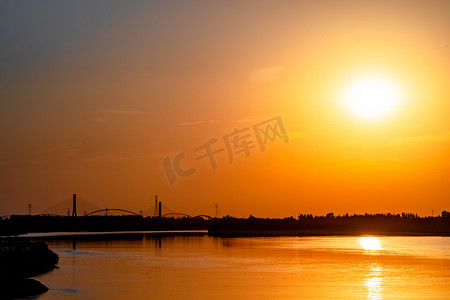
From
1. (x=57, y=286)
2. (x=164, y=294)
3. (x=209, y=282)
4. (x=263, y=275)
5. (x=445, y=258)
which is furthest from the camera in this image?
(x=445, y=258)

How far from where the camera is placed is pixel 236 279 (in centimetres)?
5047

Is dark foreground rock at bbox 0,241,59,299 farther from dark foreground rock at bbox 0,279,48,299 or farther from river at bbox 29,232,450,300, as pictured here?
river at bbox 29,232,450,300

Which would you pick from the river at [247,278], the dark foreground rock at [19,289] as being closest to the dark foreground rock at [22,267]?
the dark foreground rock at [19,289]

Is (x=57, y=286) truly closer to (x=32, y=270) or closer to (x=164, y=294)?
(x=164, y=294)

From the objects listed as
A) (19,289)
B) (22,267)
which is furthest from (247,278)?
(19,289)

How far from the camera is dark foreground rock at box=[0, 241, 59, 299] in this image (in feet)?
126

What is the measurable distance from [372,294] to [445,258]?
37.6m

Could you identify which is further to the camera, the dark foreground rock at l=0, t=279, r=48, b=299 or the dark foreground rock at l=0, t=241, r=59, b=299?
the dark foreground rock at l=0, t=241, r=59, b=299

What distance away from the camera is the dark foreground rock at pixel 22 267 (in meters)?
38.3

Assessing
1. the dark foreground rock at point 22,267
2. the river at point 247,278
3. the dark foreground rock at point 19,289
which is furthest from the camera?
the river at point 247,278

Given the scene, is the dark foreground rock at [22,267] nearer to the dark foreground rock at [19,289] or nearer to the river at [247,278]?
the dark foreground rock at [19,289]

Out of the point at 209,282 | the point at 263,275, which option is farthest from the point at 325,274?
the point at 209,282

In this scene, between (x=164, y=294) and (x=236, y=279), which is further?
(x=236, y=279)

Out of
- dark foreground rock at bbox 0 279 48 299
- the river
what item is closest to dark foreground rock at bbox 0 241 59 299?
dark foreground rock at bbox 0 279 48 299
